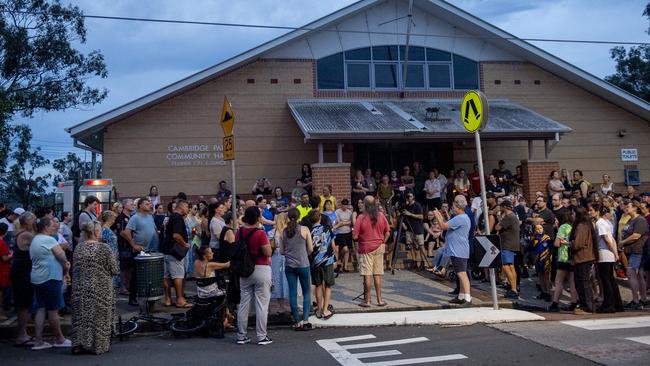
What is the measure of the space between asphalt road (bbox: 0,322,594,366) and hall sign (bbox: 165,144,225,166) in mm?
9583

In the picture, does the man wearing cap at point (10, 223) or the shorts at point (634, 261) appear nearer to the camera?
the shorts at point (634, 261)

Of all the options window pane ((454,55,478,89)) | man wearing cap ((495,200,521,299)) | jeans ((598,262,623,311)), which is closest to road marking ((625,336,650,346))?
jeans ((598,262,623,311))

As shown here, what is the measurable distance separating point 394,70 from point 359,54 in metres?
1.30

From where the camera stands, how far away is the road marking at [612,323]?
888cm

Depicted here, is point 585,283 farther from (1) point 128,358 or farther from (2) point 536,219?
(1) point 128,358

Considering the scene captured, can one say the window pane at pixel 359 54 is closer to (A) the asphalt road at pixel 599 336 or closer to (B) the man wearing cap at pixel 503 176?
(B) the man wearing cap at pixel 503 176

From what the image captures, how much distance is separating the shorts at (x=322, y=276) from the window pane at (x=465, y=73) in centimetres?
1241

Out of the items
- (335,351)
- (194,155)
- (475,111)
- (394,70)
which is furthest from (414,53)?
(335,351)

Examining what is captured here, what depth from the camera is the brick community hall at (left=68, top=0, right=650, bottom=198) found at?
56.8ft

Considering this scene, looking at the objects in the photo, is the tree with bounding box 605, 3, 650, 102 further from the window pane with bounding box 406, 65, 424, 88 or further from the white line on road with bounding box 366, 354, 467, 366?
the white line on road with bounding box 366, 354, 467, 366

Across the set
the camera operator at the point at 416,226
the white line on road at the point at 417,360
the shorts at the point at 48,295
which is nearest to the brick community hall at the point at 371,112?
the camera operator at the point at 416,226

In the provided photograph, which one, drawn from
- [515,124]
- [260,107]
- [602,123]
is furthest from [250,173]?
[602,123]

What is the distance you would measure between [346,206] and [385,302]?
325cm

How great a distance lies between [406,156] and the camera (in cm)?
1989
